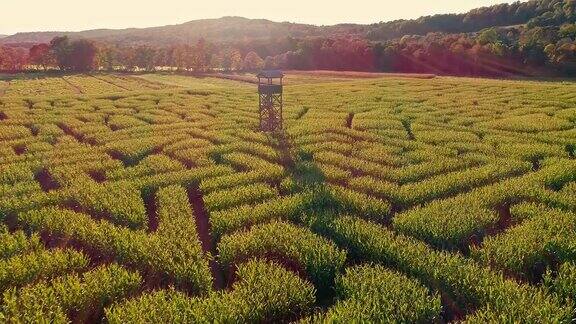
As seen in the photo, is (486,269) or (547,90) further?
(547,90)

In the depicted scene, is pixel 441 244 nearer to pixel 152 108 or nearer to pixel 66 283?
pixel 66 283

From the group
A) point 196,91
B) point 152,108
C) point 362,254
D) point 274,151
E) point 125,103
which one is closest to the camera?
point 362,254

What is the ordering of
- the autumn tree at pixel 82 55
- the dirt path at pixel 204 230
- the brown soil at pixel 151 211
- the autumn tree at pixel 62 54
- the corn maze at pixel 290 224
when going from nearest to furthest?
the corn maze at pixel 290 224
the dirt path at pixel 204 230
the brown soil at pixel 151 211
the autumn tree at pixel 62 54
the autumn tree at pixel 82 55

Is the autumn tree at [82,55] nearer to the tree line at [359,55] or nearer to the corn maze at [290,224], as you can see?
the tree line at [359,55]

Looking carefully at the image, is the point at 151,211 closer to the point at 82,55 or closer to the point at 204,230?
the point at 204,230

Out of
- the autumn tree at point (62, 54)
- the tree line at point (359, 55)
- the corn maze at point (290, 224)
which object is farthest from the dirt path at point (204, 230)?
the autumn tree at point (62, 54)

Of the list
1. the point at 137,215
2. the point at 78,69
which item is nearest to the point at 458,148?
the point at 137,215

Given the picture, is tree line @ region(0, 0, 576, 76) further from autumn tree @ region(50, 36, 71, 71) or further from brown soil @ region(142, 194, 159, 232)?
brown soil @ region(142, 194, 159, 232)
